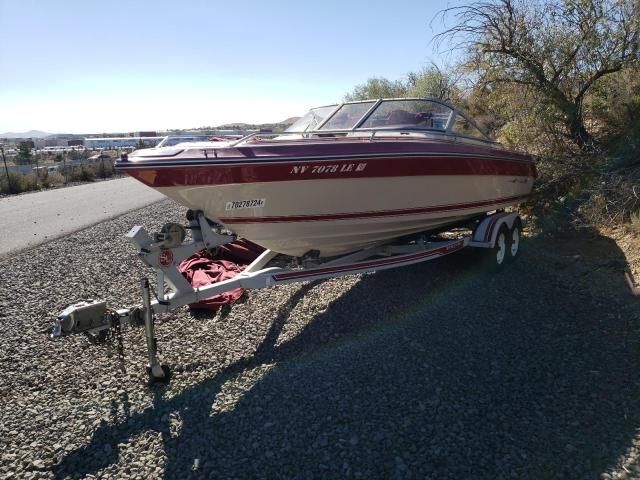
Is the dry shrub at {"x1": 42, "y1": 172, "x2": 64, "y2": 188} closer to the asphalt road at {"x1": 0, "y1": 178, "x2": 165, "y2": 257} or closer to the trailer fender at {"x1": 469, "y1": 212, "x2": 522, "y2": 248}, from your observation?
the asphalt road at {"x1": 0, "y1": 178, "x2": 165, "y2": 257}

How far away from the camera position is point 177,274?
150 inches

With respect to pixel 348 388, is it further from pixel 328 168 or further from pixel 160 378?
pixel 328 168

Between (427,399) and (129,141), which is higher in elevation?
(129,141)

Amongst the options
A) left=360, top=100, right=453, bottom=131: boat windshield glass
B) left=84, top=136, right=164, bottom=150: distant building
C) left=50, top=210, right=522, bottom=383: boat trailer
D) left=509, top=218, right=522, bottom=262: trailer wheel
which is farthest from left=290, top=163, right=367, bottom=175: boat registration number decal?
left=509, top=218, right=522, bottom=262: trailer wheel

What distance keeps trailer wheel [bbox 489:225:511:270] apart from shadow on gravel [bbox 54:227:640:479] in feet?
2.62

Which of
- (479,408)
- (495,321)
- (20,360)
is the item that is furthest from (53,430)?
(495,321)

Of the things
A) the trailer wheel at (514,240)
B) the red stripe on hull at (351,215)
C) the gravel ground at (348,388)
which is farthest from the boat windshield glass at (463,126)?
the gravel ground at (348,388)

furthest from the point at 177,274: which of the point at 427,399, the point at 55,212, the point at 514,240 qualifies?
the point at 55,212

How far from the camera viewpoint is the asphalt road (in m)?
9.32

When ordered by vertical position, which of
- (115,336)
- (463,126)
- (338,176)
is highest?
(463,126)

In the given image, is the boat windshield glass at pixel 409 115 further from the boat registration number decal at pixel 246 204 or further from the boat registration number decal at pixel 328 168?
the boat registration number decal at pixel 246 204

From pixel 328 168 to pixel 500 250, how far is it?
111 inches

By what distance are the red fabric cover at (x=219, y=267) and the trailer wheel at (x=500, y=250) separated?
9.47 feet

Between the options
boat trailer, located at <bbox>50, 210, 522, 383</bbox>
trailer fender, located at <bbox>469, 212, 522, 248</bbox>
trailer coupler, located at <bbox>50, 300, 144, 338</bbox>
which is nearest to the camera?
trailer coupler, located at <bbox>50, 300, 144, 338</bbox>
